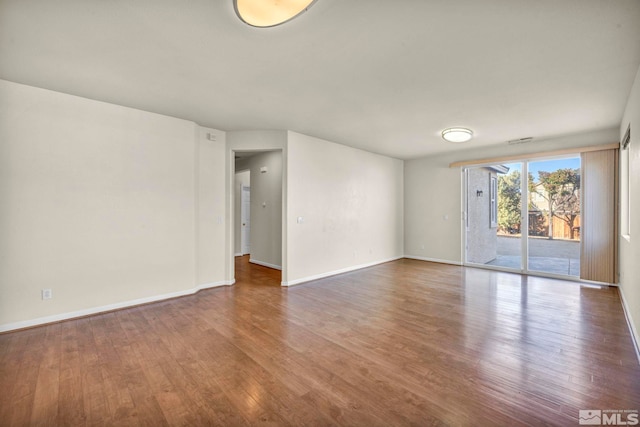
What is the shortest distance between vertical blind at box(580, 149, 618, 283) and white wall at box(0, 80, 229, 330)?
658cm

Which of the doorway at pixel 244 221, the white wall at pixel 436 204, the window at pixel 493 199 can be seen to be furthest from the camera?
the doorway at pixel 244 221

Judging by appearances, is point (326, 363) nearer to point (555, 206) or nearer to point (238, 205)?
point (555, 206)

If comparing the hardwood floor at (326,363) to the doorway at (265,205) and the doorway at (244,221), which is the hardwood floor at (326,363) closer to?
the doorway at (265,205)

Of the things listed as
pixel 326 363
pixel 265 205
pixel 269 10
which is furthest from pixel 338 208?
pixel 269 10

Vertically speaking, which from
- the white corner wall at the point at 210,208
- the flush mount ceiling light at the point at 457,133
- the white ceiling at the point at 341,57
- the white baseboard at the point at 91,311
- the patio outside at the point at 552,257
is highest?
the white ceiling at the point at 341,57

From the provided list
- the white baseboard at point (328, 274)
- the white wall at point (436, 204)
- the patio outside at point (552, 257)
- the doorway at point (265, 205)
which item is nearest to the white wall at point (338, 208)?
the white baseboard at point (328, 274)

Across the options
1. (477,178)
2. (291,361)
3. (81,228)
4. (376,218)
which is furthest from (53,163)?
(477,178)

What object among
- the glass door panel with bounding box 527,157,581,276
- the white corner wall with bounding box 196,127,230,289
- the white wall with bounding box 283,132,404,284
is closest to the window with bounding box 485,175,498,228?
the glass door panel with bounding box 527,157,581,276

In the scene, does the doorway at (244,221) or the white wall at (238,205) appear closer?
the white wall at (238,205)

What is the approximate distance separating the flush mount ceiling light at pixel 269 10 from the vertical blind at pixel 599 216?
564 cm

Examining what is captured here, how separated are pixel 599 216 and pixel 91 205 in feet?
25.3

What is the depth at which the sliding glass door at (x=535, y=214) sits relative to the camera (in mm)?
5160

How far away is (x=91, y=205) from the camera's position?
337 cm

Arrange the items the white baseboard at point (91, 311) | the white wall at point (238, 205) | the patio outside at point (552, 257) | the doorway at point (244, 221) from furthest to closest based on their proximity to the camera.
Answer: the doorway at point (244, 221) < the white wall at point (238, 205) < the patio outside at point (552, 257) < the white baseboard at point (91, 311)
